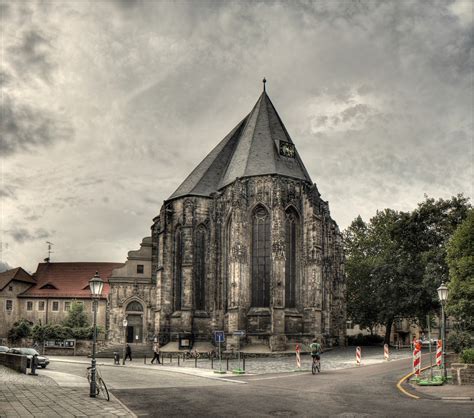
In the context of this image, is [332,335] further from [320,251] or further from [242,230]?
[242,230]

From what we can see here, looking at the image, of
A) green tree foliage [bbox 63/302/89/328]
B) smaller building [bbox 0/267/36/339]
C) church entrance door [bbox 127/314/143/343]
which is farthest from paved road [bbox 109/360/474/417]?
smaller building [bbox 0/267/36/339]

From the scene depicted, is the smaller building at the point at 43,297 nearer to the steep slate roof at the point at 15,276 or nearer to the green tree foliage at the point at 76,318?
the steep slate roof at the point at 15,276

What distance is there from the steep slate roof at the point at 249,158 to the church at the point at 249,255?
96mm

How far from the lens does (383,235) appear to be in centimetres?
6147

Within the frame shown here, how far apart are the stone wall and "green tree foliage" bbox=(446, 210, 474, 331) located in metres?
12.0

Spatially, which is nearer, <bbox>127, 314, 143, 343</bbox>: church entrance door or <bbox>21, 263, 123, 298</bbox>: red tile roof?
<bbox>127, 314, 143, 343</bbox>: church entrance door

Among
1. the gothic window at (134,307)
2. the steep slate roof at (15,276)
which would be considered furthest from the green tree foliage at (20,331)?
the gothic window at (134,307)

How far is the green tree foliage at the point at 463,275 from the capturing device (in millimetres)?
30766

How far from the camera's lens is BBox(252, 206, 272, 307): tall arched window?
4341 centimetres

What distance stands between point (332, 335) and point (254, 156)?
1630 cm

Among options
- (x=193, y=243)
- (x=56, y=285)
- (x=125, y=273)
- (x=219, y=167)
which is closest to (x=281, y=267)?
(x=193, y=243)

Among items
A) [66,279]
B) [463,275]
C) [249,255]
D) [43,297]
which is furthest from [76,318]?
[463,275]

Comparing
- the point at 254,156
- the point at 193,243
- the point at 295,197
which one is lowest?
the point at 193,243

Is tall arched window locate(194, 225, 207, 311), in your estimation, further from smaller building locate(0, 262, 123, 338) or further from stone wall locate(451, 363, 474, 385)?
stone wall locate(451, 363, 474, 385)
